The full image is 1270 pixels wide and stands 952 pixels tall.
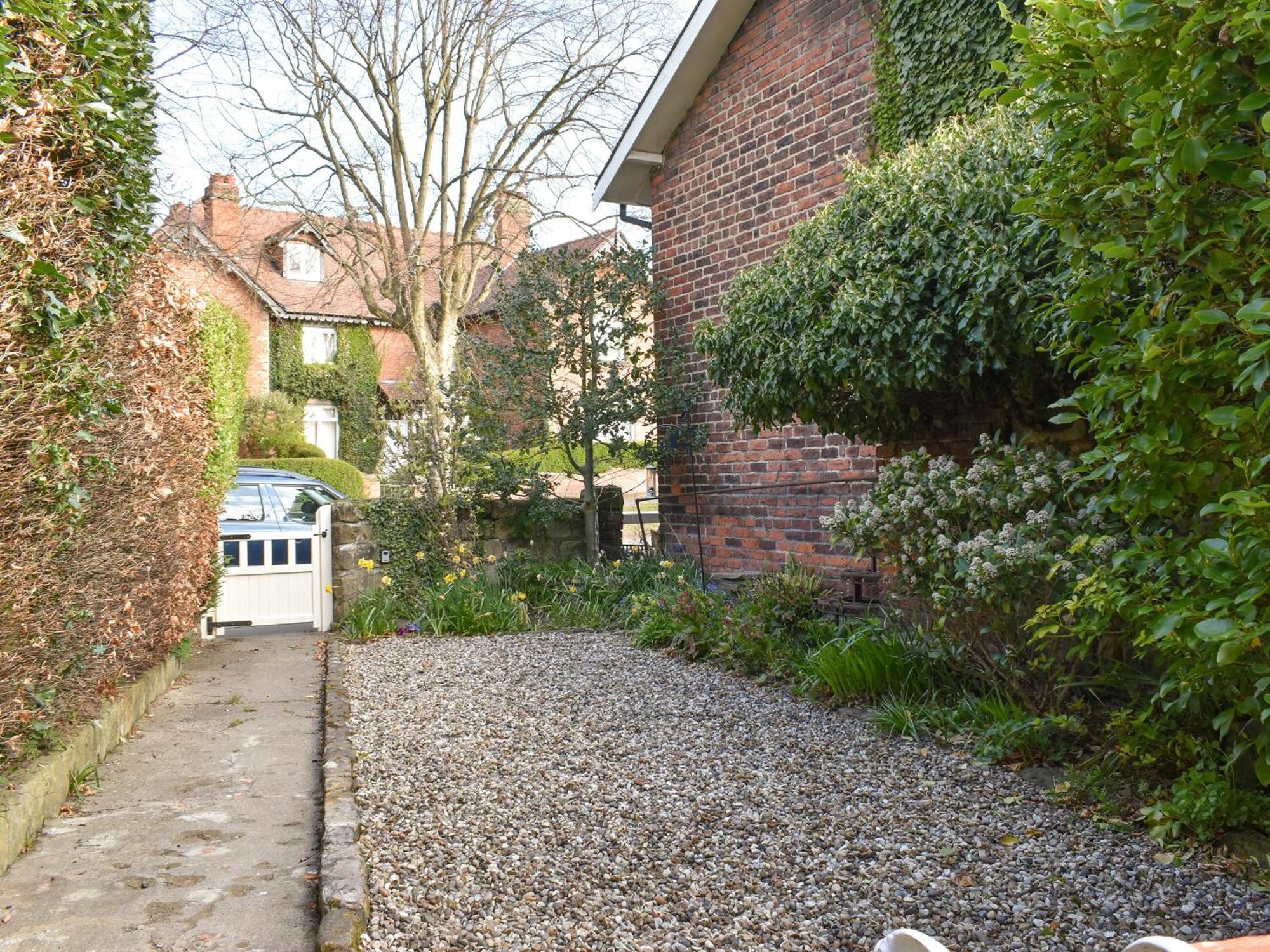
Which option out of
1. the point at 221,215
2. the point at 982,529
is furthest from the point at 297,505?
the point at 221,215

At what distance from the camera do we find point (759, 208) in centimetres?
811

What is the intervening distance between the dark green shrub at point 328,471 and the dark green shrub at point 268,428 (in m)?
1.16

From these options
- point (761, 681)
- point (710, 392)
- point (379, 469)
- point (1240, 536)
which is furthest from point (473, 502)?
point (1240, 536)

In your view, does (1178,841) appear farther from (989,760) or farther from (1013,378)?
(1013,378)

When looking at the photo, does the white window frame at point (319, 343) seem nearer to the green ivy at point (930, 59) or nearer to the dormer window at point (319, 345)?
the dormer window at point (319, 345)

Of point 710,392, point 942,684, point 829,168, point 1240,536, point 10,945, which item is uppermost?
point 829,168

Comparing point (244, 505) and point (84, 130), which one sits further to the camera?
point (244, 505)

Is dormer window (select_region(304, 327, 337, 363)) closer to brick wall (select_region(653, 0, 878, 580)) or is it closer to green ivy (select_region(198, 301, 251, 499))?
green ivy (select_region(198, 301, 251, 499))

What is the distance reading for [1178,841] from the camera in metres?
3.13

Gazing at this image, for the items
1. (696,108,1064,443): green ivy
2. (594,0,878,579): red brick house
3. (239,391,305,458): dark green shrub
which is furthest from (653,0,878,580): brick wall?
(239,391,305,458): dark green shrub

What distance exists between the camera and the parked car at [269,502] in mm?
10117

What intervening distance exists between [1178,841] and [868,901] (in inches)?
45.1

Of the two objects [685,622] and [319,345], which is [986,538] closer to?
[685,622]

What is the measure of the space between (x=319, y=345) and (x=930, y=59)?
24208mm
